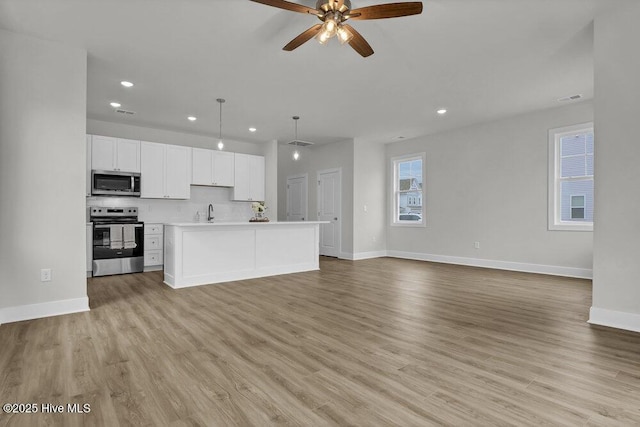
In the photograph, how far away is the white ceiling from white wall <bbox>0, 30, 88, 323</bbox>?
306mm

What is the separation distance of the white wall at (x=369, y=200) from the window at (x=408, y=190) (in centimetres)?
29

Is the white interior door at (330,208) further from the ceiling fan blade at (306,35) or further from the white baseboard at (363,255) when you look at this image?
the ceiling fan blade at (306,35)

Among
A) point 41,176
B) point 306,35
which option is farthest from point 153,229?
point 306,35

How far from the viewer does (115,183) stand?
5.91m

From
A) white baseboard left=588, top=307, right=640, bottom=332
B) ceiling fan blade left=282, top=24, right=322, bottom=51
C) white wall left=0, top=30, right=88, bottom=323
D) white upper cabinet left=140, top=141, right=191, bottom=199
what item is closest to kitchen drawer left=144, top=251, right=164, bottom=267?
white upper cabinet left=140, top=141, right=191, bottom=199

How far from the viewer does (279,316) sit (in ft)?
10.9

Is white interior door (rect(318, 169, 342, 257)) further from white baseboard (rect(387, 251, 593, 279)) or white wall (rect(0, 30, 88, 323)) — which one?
white wall (rect(0, 30, 88, 323))

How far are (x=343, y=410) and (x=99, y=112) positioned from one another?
621 centimetres

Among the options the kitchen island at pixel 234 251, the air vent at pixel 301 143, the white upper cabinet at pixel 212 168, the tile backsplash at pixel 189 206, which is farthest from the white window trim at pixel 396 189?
the white upper cabinet at pixel 212 168

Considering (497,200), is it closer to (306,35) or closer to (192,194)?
(306,35)

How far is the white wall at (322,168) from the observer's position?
7.79 meters

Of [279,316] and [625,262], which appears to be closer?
[625,262]

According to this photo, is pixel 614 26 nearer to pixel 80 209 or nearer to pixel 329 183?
pixel 80 209

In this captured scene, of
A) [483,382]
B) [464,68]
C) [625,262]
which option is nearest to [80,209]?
[483,382]
